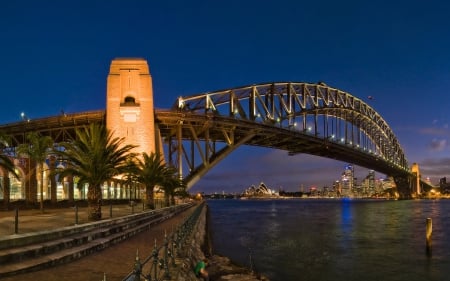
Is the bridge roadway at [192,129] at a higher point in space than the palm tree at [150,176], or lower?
higher

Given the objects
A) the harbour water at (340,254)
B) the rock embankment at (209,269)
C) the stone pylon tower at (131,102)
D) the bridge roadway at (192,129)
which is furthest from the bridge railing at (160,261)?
the bridge roadway at (192,129)

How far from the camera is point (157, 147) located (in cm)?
7394

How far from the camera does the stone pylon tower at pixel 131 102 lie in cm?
7144

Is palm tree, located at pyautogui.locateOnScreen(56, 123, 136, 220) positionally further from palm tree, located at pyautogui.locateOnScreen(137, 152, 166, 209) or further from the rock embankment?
palm tree, located at pyautogui.locateOnScreen(137, 152, 166, 209)

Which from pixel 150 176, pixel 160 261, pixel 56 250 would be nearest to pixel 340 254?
pixel 150 176

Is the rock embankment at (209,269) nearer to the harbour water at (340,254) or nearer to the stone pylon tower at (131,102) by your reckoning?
the harbour water at (340,254)

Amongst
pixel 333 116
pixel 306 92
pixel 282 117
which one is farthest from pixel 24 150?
pixel 333 116

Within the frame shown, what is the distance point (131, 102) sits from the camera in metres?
72.9

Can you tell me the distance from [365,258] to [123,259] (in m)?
24.3

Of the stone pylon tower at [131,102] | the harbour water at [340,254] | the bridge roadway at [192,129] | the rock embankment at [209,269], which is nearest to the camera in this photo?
the rock embankment at [209,269]

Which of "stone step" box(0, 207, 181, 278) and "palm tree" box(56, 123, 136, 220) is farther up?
"palm tree" box(56, 123, 136, 220)

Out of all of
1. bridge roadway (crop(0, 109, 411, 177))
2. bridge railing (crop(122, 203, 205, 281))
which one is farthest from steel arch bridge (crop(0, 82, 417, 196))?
bridge railing (crop(122, 203, 205, 281))

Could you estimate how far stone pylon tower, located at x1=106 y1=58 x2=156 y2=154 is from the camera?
7144 cm

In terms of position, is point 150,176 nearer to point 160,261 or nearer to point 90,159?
point 90,159
